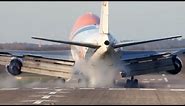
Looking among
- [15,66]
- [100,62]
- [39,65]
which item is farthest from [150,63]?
[15,66]

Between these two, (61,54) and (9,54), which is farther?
(61,54)

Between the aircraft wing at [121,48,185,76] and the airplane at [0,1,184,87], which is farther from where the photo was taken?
the aircraft wing at [121,48,185,76]

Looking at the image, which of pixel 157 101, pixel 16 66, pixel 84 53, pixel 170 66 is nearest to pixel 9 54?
pixel 16 66

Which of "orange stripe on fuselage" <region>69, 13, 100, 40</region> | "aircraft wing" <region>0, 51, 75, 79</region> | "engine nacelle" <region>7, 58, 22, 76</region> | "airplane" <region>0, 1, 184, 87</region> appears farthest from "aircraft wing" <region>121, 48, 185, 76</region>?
"engine nacelle" <region>7, 58, 22, 76</region>

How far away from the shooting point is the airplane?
4019 cm

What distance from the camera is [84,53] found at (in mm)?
44562

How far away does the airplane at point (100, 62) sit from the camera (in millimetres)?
40188

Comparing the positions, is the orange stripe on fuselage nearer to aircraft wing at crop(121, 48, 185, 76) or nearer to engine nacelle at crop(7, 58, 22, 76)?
aircraft wing at crop(121, 48, 185, 76)

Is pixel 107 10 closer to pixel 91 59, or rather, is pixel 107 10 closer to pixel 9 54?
pixel 91 59

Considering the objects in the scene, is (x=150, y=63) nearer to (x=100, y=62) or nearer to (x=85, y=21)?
(x=100, y=62)

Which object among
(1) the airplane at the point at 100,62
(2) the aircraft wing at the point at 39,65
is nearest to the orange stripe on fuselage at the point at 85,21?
(1) the airplane at the point at 100,62

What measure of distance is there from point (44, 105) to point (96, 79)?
19.4 meters

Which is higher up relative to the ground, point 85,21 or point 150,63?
point 85,21

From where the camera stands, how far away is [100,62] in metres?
41.4
